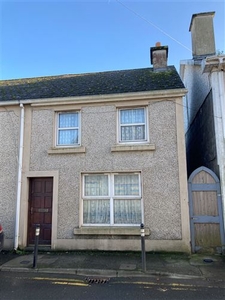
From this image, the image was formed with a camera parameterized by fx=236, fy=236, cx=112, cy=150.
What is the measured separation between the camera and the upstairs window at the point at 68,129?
841 cm

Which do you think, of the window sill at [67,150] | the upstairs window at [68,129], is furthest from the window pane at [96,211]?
the upstairs window at [68,129]

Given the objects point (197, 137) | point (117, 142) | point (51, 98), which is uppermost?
point (51, 98)

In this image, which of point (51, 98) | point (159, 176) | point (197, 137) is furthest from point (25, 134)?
point (197, 137)

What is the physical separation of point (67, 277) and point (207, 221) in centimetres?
442

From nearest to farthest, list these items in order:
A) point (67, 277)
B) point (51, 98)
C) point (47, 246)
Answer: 1. point (67, 277)
2. point (47, 246)
3. point (51, 98)

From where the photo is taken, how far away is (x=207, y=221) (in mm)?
7242

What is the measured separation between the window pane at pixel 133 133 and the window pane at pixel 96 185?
1.53 metres

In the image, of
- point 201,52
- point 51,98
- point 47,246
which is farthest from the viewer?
point 201,52

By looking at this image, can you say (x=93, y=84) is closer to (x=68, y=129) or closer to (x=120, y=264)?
(x=68, y=129)

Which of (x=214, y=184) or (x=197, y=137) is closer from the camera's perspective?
(x=214, y=184)

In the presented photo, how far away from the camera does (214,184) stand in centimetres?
736

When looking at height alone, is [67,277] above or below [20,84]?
below

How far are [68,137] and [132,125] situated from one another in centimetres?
232

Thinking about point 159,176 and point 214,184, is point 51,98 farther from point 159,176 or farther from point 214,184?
point 214,184
